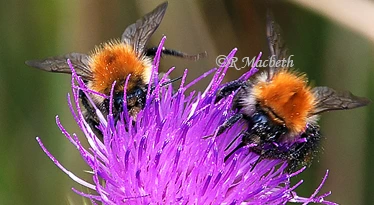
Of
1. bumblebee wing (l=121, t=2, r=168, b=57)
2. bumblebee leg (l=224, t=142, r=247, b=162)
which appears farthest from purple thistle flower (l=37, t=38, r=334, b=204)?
bumblebee wing (l=121, t=2, r=168, b=57)

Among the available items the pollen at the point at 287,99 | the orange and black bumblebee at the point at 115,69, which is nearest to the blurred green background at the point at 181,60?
the orange and black bumblebee at the point at 115,69

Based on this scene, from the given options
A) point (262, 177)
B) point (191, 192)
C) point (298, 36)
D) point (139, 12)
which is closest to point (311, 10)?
point (298, 36)

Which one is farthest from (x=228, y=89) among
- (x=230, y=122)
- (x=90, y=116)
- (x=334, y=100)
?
(x=90, y=116)

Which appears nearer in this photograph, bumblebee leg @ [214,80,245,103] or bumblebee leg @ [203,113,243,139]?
bumblebee leg @ [203,113,243,139]

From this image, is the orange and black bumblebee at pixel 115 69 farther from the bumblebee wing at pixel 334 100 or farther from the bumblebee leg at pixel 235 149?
the bumblebee wing at pixel 334 100

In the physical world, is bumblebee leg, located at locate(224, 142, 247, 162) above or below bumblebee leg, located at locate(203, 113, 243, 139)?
below

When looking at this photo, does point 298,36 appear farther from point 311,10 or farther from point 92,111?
point 92,111

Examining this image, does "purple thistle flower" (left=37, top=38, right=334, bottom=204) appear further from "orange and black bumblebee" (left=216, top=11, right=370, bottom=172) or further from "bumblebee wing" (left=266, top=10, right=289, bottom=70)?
"bumblebee wing" (left=266, top=10, right=289, bottom=70)
